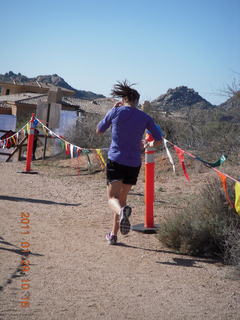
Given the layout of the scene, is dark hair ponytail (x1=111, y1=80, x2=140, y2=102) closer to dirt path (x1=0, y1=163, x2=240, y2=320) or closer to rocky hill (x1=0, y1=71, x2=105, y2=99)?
dirt path (x1=0, y1=163, x2=240, y2=320)

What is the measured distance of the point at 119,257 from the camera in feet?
16.3

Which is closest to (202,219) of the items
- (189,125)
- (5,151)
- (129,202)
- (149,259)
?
(149,259)

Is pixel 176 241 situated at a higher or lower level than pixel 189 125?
lower

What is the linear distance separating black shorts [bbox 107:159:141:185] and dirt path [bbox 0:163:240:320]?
0.87 m

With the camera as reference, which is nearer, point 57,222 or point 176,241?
point 176,241

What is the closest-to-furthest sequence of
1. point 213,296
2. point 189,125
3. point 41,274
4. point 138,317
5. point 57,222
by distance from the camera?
point 138,317 < point 213,296 < point 41,274 < point 57,222 < point 189,125

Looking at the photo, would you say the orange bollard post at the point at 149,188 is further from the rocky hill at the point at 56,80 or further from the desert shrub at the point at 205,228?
the rocky hill at the point at 56,80

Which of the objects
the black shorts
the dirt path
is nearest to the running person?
the black shorts

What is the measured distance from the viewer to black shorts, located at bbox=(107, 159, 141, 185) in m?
5.09

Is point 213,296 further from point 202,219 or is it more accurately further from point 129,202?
point 129,202

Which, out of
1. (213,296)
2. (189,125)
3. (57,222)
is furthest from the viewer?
(189,125)

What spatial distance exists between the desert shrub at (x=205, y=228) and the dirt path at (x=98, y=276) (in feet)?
0.54

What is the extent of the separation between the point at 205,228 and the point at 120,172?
3.95 ft

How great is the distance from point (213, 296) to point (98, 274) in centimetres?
112
